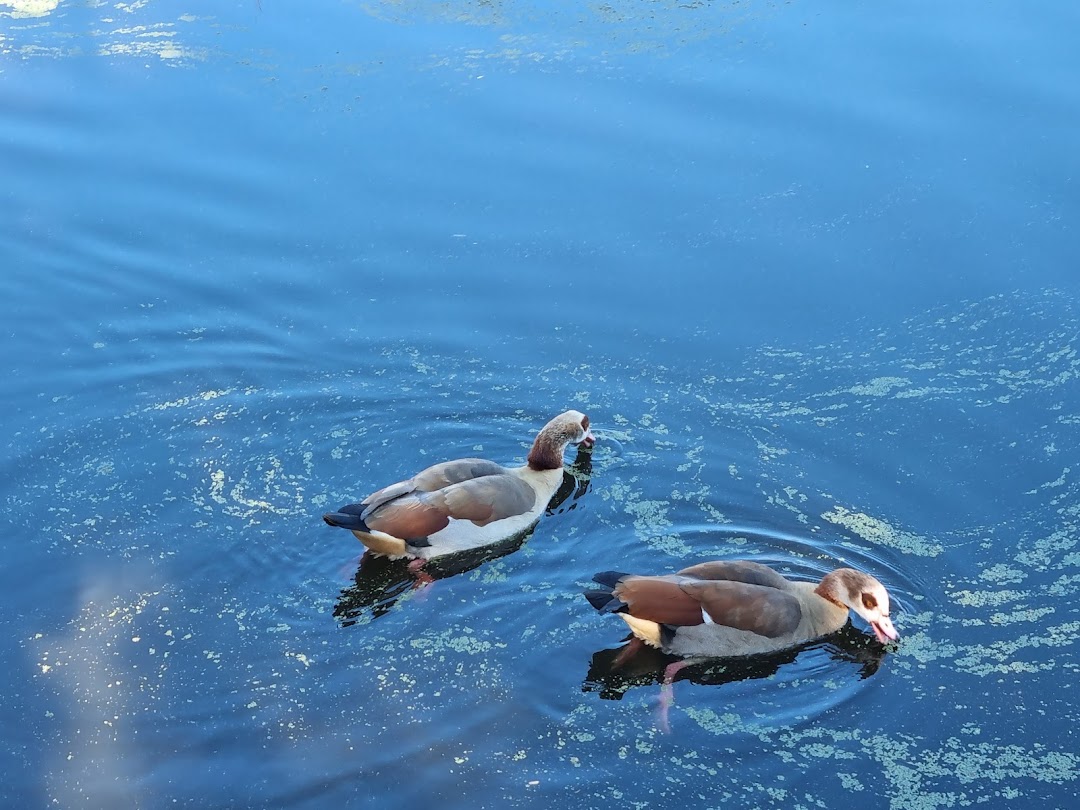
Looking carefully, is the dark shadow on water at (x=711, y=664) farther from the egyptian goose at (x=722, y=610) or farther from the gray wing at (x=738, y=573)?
the gray wing at (x=738, y=573)

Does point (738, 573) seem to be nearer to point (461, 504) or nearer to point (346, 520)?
point (461, 504)

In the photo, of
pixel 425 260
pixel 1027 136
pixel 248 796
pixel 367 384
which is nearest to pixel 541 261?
pixel 425 260

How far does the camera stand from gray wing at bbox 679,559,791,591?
264 inches

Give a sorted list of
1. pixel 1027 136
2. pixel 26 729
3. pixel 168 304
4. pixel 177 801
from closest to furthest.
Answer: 1. pixel 177 801
2. pixel 26 729
3. pixel 168 304
4. pixel 1027 136

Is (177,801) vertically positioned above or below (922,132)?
below

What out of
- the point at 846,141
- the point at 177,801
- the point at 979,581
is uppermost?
the point at 846,141

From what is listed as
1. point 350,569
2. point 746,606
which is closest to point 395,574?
point 350,569

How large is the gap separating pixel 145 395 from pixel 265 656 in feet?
8.68

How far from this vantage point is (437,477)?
24.7 ft

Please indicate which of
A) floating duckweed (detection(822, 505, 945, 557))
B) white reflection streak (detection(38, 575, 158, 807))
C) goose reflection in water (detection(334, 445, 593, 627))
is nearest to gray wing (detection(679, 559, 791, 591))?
floating duckweed (detection(822, 505, 945, 557))

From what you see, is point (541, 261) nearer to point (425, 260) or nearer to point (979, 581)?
point (425, 260)

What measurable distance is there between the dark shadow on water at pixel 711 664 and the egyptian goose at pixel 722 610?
52 mm

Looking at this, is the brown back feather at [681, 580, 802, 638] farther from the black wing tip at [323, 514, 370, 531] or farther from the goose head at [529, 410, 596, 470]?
the black wing tip at [323, 514, 370, 531]

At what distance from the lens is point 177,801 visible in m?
5.63
